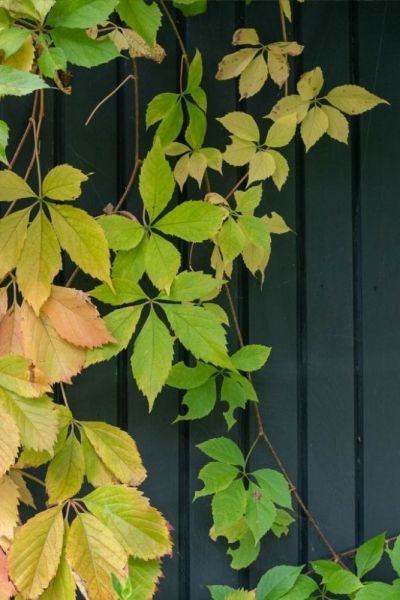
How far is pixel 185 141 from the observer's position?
3.88ft

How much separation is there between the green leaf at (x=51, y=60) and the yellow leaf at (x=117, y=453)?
0.45 m

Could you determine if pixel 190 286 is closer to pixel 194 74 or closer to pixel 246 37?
pixel 194 74

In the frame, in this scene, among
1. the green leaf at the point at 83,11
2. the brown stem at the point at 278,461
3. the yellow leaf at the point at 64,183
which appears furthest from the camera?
the brown stem at the point at 278,461

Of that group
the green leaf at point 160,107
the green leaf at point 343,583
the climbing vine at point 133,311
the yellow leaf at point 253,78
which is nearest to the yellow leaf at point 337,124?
the climbing vine at point 133,311

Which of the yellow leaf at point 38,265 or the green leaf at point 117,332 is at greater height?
the yellow leaf at point 38,265

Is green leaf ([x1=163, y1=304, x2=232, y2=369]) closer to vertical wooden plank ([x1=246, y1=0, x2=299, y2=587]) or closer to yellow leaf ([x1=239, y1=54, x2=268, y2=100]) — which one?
vertical wooden plank ([x1=246, y1=0, x2=299, y2=587])

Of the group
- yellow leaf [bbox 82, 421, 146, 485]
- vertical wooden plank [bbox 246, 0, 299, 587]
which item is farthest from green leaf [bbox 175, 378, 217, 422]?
yellow leaf [bbox 82, 421, 146, 485]

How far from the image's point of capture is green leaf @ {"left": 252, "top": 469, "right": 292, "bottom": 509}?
1091 millimetres

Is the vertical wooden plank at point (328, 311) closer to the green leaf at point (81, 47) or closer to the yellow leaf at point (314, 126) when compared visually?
the yellow leaf at point (314, 126)

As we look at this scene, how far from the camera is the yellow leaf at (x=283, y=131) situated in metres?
1.08

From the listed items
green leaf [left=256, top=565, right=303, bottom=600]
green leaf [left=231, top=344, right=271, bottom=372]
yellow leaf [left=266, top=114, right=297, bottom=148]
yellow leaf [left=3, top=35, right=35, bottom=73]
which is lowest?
green leaf [left=256, top=565, right=303, bottom=600]

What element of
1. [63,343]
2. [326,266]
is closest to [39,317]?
[63,343]

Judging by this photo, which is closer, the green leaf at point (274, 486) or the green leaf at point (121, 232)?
the green leaf at point (121, 232)

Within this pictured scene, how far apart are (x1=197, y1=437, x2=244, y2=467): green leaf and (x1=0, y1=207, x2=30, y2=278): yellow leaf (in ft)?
1.40
